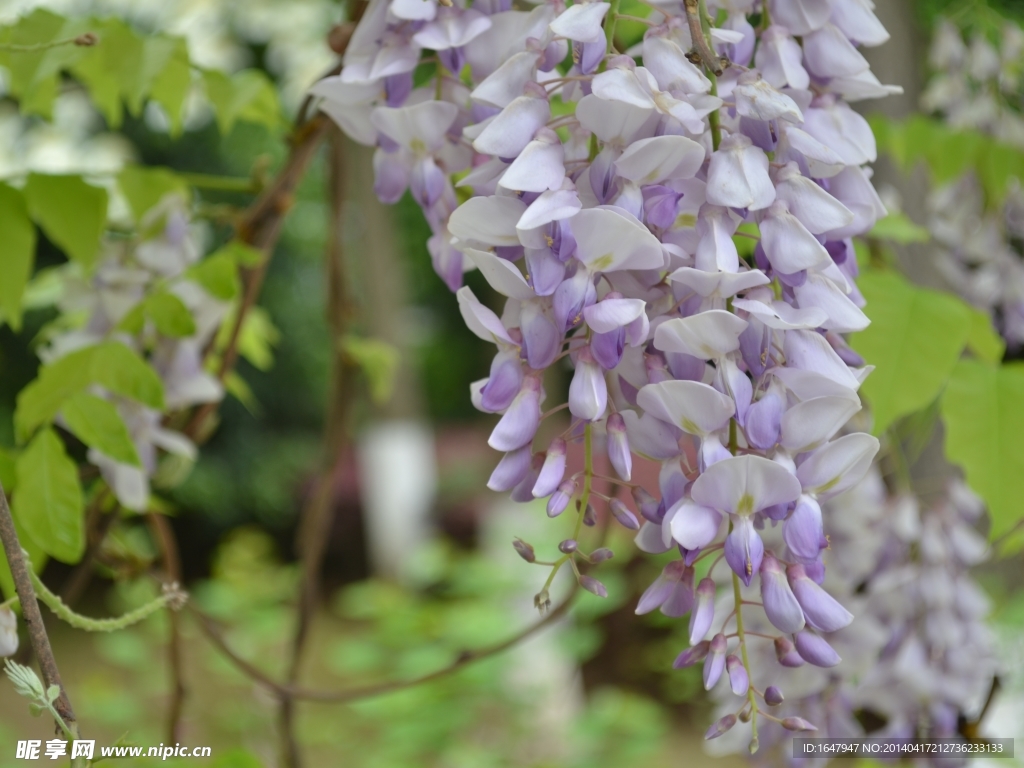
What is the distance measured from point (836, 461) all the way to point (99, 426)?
485 mm

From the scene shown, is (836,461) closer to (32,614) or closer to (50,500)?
(32,614)

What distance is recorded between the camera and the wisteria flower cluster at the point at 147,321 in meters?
0.72

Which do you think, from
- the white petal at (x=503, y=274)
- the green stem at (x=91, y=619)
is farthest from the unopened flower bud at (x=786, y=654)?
the green stem at (x=91, y=619)

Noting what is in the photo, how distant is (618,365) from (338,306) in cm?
65

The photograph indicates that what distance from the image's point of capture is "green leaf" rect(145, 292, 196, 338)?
2.19ft

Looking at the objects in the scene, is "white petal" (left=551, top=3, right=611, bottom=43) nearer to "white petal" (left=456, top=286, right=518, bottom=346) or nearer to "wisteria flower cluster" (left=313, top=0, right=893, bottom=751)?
"wisteria flower cluster" (left=313, top=0, right=893, bottom=751)

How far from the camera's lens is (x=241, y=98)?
0.79 m

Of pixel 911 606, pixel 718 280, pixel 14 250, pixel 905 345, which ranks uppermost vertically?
pixel 718 280

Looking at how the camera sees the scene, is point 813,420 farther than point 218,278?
No

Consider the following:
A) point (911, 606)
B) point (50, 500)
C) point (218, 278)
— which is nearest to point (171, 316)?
point (218, 278)

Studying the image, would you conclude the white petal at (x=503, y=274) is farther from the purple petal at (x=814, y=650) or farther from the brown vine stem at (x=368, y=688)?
the brown vine stem at (x=368, y=688)

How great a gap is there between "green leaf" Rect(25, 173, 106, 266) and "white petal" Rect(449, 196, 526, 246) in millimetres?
436

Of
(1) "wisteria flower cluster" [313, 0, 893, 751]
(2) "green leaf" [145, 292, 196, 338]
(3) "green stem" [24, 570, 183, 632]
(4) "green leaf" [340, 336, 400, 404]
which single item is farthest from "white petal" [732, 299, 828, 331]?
(4) "green leaf" [340, 336, 400, 404]

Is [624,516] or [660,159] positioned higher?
[660,159]
